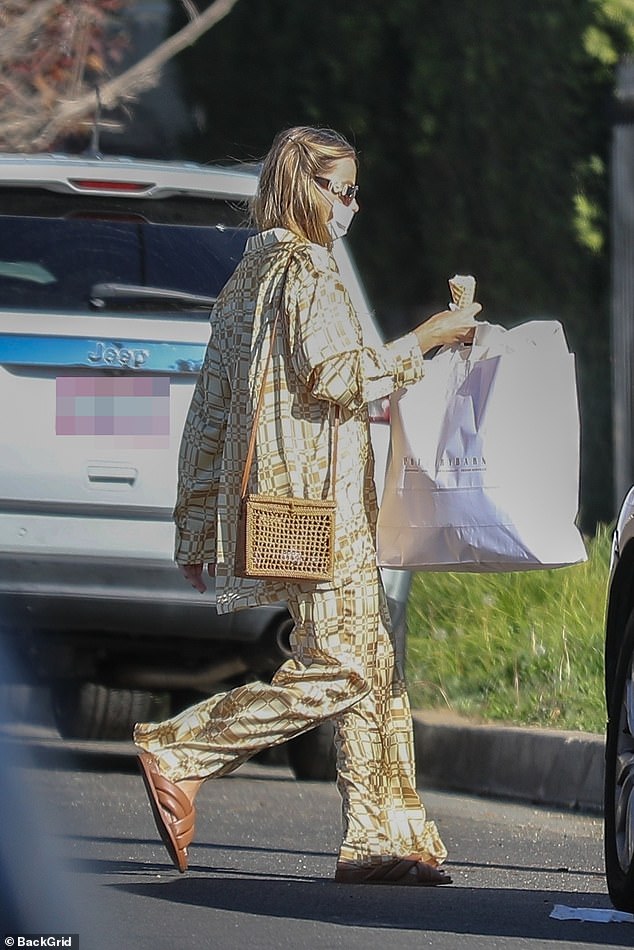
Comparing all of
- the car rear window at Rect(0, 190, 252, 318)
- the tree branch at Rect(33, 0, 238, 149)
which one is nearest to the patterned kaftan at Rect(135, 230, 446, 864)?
the car rear window at Rect(0, 190, 252, 318)

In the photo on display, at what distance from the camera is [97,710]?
7.84 meters

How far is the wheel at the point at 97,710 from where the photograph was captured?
7805 mm

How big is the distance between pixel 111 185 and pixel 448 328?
192cm

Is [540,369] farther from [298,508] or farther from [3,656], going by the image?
[3,656]

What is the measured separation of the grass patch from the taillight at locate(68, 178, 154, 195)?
2198mm

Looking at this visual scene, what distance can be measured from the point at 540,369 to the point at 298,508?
25.7 inches

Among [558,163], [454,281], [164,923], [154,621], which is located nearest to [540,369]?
[454,281]

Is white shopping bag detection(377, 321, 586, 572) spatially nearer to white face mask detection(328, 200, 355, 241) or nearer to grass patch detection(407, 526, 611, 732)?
white face mask detection(328, 200, 355, 241)

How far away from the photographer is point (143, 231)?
687 cm

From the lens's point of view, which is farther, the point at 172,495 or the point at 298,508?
the point at 172,495

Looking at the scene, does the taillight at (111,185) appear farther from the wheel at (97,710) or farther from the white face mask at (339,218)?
the wheel at (97,710)

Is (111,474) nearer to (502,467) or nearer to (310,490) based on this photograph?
(310,490)

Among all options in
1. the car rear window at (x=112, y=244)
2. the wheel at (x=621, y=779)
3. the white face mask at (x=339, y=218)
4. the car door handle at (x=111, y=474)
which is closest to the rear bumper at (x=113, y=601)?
the car door handle at (x=111, y=474)

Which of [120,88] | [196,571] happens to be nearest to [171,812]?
[196,571]
